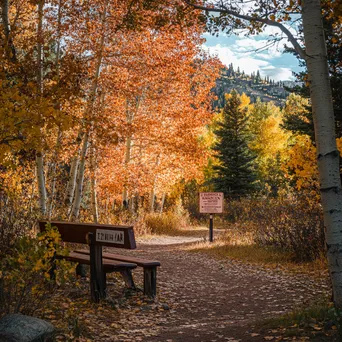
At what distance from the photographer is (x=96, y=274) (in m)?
5.65

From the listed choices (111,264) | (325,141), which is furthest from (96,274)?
(325,141)

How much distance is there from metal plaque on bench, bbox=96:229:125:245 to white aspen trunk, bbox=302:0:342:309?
238cm

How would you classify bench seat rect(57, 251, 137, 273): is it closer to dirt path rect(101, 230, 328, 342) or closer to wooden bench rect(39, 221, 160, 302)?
wooden bench rect(39, 221, 160, 302)

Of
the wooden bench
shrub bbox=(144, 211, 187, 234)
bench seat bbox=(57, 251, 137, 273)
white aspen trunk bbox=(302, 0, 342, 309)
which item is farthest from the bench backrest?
shrub bbox=(144, 211, 187, 234)

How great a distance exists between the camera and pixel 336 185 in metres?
4.01

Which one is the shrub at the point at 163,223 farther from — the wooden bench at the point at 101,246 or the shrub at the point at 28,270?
the shrub at the point at 28,270

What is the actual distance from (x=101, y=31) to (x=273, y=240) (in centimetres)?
663

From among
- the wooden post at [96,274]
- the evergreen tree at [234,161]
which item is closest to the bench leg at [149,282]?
the wooden post at [96,274]

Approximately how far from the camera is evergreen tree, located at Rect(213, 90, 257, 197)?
2572 centimetres

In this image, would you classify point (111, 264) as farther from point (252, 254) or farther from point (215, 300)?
point (252, 254)

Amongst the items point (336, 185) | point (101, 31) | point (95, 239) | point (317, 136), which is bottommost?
point (95, 239)

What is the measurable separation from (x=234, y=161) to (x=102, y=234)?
21155 mm

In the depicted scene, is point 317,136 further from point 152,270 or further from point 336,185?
point 152,270

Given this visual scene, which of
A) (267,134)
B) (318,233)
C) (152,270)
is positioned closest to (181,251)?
(318,233)
